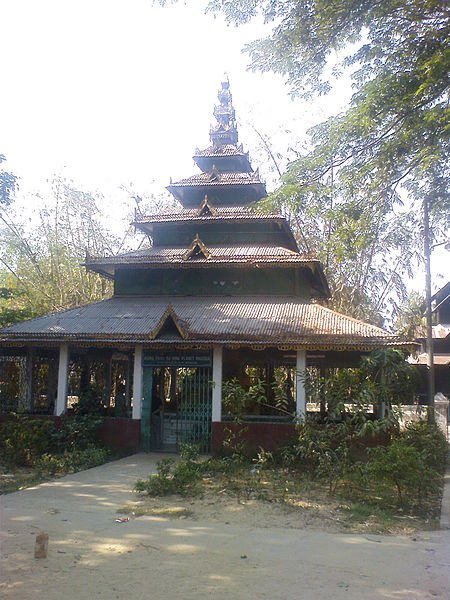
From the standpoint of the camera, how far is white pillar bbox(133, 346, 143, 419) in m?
13.1

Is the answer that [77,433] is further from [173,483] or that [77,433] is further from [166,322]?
[173,483]

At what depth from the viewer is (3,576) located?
488 cm

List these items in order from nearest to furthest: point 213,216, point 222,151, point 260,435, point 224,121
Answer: point 260,435, point 213,216, point 222,151, point 224,121

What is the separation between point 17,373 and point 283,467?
Result: 9.08m

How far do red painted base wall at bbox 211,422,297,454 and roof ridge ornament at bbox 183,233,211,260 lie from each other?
497 cm

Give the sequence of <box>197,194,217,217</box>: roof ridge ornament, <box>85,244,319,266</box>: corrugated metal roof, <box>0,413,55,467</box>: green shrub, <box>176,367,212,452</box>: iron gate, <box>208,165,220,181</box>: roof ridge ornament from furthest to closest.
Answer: <box>208,165,220,181</box>: roof ridge ornament
<box>197,194,217,217</box>: roof ridge ornament
<box>85,244,319,266</box>: corrugated metal roof
<box>176,367,212,452</box>: iron gate
<box>0,413,55,467</box>: green shrub

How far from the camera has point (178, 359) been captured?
520 inches

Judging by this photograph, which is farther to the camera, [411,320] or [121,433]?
[411,320]

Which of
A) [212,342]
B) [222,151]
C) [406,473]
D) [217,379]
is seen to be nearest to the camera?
[406,473]

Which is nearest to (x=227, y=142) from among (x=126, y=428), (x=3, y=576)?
(x=126, y=428)

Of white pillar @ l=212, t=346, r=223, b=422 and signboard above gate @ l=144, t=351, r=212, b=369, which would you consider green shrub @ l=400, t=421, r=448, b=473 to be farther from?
signboard above gate @ l=144, t=351, r=212, b=369

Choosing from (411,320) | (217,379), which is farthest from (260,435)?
(411,320)

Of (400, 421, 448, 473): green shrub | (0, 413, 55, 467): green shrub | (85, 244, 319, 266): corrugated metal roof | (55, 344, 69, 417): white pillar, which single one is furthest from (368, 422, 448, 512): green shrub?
(55, 344, 69, 417): white pillar

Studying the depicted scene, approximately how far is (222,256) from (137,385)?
4.39 meters
